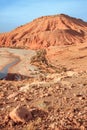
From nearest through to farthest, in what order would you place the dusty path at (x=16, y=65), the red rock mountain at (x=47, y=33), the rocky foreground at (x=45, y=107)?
the rocky foreground at (x=45, y=107) → the dusty path at (x=16, y=65) → the red rock mountain at (x=47, y=33)

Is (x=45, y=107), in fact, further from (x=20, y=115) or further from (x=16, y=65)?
(x=16, y=65)

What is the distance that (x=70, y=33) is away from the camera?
10162 centimetres

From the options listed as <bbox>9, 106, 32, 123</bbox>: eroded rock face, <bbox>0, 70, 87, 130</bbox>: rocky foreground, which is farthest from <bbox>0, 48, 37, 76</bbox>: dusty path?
<bbox>9, 106, 32, 123</bbox>: eroded rock face

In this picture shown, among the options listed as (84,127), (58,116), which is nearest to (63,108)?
(58,116)

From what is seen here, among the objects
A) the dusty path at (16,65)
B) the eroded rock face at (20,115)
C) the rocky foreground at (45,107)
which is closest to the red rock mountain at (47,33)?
the dusty path at (16,65)

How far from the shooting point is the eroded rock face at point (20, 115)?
7.51 m

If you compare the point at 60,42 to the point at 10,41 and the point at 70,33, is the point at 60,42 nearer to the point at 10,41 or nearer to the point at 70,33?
the point at 70,33

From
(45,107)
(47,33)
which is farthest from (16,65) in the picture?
(47,33)

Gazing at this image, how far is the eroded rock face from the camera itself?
7512mm

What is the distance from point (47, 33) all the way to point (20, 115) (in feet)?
308

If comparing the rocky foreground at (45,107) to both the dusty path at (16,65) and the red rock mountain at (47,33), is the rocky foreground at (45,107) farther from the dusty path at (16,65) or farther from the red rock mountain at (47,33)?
the red rock mountain at (47,33)

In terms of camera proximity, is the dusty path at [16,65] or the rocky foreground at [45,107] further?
the dusty path at [16,65]

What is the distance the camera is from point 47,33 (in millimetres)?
100875

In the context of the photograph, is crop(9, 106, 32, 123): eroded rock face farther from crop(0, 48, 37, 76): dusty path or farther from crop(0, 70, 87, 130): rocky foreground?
crop(0, 48, 37, 76): dusty path
